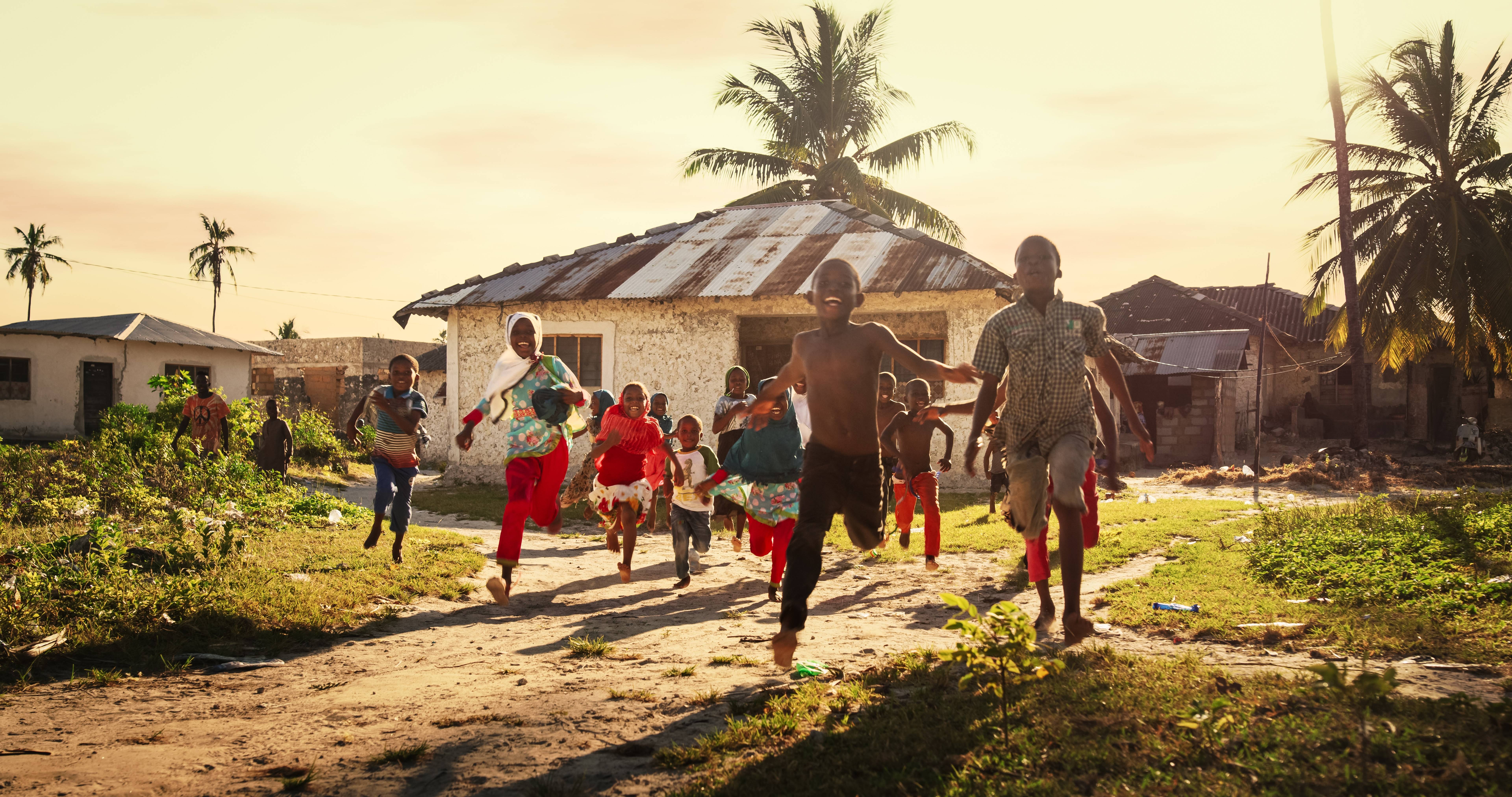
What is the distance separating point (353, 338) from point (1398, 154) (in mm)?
33152

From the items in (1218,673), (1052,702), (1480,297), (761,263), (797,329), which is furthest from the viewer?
(1480,297)

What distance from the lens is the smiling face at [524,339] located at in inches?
264

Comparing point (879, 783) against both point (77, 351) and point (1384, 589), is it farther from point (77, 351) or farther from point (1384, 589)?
point (77, 351)

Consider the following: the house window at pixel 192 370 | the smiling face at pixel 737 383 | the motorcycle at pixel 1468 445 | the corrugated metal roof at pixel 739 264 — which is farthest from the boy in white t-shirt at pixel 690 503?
the house window at pixel 192 370

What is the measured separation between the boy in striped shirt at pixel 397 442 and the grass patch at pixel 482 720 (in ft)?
14.2

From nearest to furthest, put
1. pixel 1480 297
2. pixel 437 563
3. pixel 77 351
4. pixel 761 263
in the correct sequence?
pixel 437 563 < pixel 761 263 < pixel 1480 297 < pixel 77 351

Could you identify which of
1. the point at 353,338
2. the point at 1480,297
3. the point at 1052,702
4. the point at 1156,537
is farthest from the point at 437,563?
the point at 353,338

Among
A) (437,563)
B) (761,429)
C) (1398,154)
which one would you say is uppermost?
(1398,154)

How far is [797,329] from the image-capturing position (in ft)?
65.2

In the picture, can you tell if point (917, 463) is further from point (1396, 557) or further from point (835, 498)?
point (835, 498)

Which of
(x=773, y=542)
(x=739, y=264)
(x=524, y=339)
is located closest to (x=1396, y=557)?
(x=773, y=542)

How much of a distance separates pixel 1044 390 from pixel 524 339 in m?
3.63

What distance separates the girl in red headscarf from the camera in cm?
754

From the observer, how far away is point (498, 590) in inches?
245
